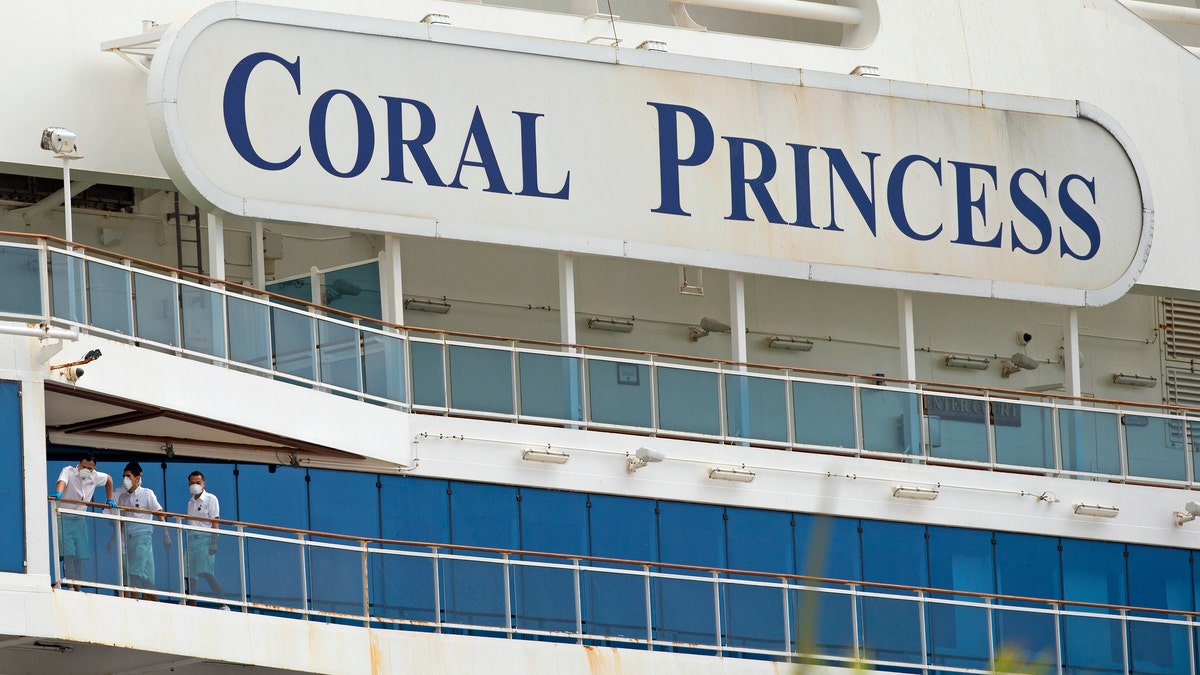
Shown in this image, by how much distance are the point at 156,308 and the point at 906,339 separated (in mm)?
10759

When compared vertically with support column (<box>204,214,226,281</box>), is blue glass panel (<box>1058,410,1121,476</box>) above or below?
below

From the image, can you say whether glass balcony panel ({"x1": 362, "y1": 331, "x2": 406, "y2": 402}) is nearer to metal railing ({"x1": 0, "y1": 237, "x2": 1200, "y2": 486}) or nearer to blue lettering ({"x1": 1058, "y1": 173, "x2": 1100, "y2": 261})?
metal railing ({"x1": 0, "y1": 237, "x2": 1200, "y2": 486})

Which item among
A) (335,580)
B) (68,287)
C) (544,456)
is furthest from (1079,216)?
(68,287)

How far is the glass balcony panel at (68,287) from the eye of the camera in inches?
886

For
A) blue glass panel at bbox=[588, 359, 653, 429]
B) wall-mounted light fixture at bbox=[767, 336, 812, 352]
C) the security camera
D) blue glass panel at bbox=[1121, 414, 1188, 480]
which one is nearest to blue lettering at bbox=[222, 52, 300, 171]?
the security camera

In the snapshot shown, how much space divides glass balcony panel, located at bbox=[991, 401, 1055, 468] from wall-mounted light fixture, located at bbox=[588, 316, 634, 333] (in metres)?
4.71

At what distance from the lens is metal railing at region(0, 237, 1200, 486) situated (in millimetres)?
23312

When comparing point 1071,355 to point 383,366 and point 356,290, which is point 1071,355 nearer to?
point 356,290

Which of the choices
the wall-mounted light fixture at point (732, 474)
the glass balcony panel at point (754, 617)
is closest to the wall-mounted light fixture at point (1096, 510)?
the wall-mounted light fixture at point (732, 474)

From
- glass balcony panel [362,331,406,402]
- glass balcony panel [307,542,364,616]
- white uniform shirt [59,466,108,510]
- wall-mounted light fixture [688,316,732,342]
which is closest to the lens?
white uniform shirt [59,466,108,510]

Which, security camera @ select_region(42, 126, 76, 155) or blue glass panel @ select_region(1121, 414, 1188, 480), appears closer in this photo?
security camera @ select_region(42, 126, 76, 155)

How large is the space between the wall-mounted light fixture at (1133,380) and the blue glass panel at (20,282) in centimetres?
1734

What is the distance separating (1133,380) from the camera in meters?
34.3

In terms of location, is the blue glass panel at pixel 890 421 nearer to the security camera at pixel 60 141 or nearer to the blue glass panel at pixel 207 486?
the blue glass panel at pixel 207 486
